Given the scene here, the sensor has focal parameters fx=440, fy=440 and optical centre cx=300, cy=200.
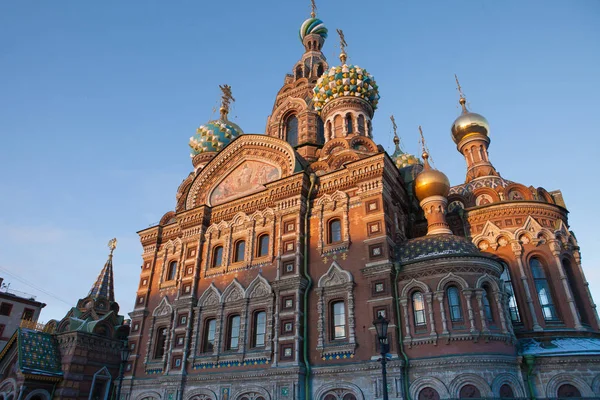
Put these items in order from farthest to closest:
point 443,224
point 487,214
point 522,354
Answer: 1. point 487,214
2. point 443,224
3. point 522,354

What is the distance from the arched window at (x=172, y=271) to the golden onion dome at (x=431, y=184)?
395 inches

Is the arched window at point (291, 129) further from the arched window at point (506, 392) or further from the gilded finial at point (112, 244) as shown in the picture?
the arched window at point (506, 392)

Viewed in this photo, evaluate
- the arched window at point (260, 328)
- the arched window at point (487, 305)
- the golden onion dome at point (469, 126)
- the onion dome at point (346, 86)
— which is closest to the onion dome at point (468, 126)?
the golden onion dome at point (469, 126)

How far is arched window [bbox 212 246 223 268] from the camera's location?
16500mm

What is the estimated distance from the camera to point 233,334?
14.7 meters

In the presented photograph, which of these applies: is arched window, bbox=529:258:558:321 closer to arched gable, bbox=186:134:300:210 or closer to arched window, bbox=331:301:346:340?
arched window, bbox=331:301:346:340

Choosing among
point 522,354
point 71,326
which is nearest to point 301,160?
point 522,354

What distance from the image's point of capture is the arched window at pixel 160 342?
16.3 m

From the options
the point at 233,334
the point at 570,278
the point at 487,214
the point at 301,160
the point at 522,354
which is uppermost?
the point at 301,160

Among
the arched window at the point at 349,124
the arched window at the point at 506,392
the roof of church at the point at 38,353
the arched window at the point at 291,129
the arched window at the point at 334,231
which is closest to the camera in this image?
the arched window at the point at 506,392

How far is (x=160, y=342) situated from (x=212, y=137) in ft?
39.0

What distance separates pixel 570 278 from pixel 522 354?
13.8 feet

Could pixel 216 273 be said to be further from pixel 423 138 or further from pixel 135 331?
pixel 423 138

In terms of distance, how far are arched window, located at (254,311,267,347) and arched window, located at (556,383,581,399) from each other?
819cm
